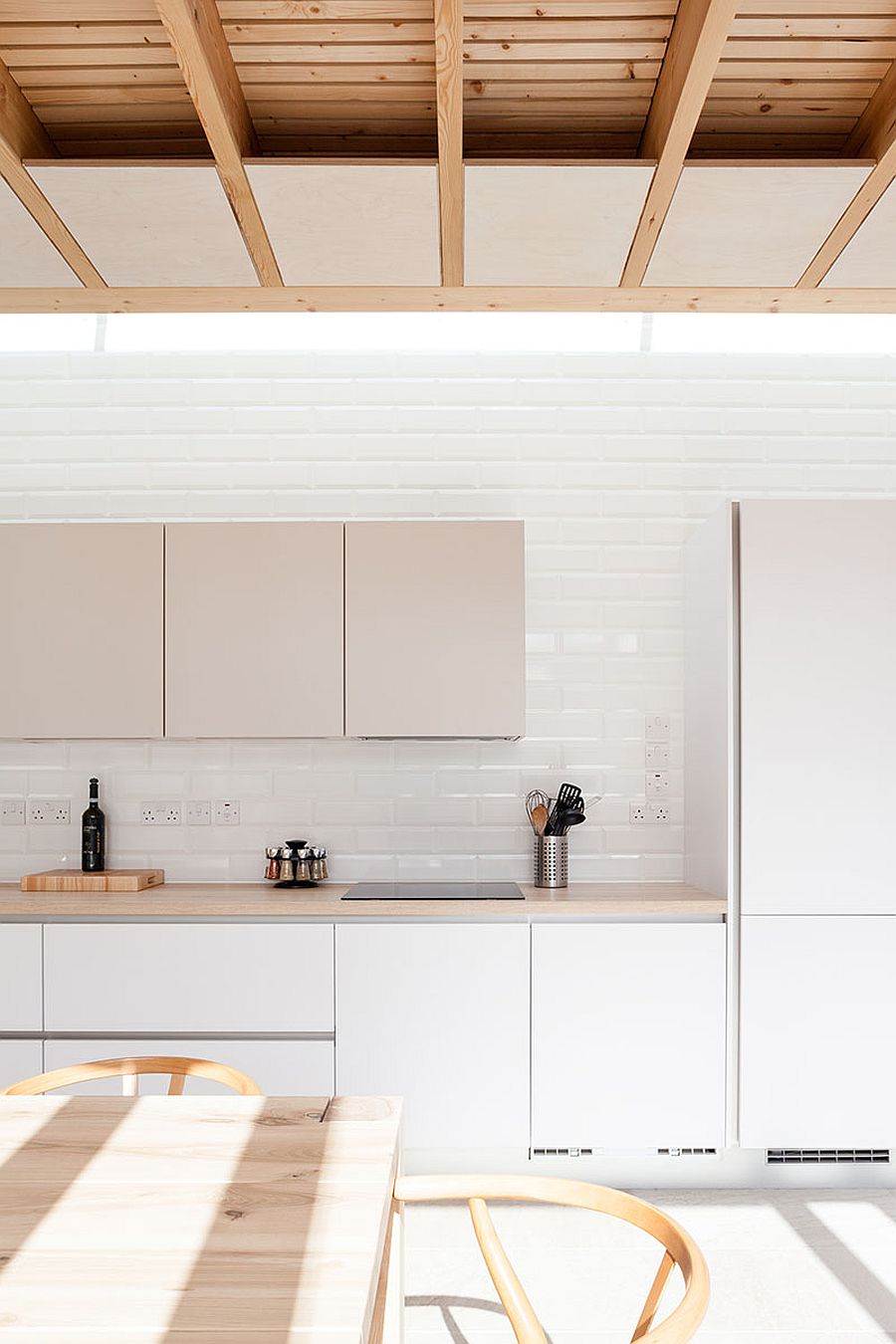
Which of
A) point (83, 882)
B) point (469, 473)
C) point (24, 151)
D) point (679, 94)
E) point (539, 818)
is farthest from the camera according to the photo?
point (469, 473)

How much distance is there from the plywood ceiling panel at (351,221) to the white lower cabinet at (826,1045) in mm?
2410

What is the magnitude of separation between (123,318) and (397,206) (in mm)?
1951

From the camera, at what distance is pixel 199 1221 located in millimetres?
1407

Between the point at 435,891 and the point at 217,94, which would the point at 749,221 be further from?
the point at 435,891

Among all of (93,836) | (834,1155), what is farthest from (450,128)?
(834,1155)

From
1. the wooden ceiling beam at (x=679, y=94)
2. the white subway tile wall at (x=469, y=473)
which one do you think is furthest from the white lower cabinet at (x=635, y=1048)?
the wooden ceiling beam at (x=679, y=94)

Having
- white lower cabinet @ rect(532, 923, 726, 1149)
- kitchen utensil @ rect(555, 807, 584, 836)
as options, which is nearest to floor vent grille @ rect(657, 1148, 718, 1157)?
white lower cabinet @ rect(532, 923, 726, 1149)

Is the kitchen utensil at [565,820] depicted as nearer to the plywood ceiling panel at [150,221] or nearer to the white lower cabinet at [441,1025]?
the white lower cabinet at [441,1025]

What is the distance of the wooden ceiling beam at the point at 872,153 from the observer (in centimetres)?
250

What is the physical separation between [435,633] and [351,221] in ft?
4.86

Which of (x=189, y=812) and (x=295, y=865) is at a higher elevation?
(x=189, y=812)

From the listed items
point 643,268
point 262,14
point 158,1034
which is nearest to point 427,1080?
point 158,1034

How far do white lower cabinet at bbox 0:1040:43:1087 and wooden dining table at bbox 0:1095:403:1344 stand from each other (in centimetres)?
181

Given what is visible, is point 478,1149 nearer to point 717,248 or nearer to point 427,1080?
point 427,1080
